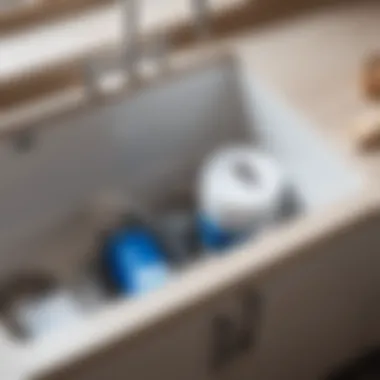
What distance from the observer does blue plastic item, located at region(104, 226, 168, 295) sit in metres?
1.22

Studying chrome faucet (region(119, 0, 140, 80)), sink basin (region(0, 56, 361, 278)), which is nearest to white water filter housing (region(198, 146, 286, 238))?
sink basin (region(0, 56, 361, 278))

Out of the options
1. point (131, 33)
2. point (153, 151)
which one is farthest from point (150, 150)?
point (131, 33)

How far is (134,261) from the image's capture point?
1231 millimetres

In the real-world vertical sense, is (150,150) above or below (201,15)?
below

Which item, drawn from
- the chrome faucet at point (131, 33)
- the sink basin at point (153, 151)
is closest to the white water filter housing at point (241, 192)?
the sink basin at point (153, 151)

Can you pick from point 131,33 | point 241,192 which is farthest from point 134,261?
point 131,33

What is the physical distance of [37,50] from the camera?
4.23 ft

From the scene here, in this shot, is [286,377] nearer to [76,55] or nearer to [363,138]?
[363,138]

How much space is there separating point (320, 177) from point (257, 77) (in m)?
0.18

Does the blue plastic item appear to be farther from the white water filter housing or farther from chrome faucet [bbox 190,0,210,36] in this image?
chrome faucet [bbox 190,0,210,36]

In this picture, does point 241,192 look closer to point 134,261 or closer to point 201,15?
point 134,261

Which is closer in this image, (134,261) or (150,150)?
(134,261)

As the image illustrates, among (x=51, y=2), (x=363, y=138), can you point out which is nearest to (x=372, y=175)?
(x=363, y=138)

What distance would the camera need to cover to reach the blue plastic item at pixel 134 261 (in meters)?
1.22
